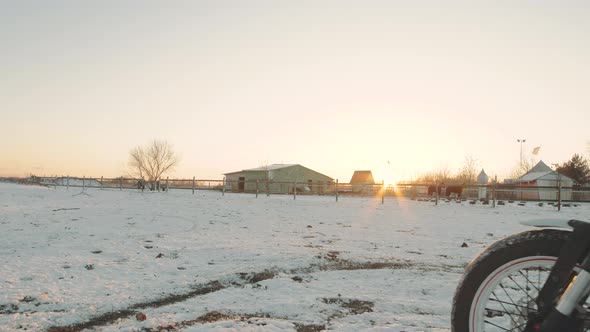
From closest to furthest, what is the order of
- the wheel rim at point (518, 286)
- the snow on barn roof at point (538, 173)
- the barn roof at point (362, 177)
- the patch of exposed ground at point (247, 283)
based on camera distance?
the wheel rim at point (518, 286), the patch of exposed ground at point (247, 283), the snow on barn roof at point (538, 173), the barn roof at point (362, 177)

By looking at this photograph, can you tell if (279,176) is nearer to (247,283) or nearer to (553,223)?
(247,283)

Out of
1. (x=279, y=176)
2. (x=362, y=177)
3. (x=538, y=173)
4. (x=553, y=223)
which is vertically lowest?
(x=553, y=223)

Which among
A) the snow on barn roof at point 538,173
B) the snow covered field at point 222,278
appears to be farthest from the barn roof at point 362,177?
the snow covered field at point 222,278

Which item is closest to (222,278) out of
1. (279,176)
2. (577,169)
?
(279,176)

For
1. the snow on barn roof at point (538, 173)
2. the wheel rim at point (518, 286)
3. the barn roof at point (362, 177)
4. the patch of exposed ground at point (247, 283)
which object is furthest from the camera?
the barn roof at point (362, 177)

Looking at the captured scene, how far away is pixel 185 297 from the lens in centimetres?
361

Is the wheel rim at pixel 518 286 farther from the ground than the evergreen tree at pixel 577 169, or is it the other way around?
the evergreen tree at pixel 577 169

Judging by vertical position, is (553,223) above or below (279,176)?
below

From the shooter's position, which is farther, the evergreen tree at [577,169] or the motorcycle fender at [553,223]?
the evergreen tree at [577,169]

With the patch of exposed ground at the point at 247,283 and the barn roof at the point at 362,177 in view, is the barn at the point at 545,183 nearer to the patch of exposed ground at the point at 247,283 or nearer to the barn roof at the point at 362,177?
the barn roof at the point at 362,177

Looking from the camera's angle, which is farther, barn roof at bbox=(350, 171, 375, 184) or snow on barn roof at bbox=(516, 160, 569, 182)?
barn roof at bbox=(350, 171, 375, 184)

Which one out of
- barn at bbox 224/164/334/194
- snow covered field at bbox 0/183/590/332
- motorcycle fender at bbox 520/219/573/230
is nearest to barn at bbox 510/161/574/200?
barn at bbox 224/164/334/194

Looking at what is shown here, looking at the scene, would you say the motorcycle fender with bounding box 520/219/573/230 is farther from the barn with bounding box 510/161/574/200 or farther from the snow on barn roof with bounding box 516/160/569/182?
the snow on barn roof with bounding box 516/160/569/182

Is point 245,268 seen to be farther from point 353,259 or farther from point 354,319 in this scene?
point 354,319
